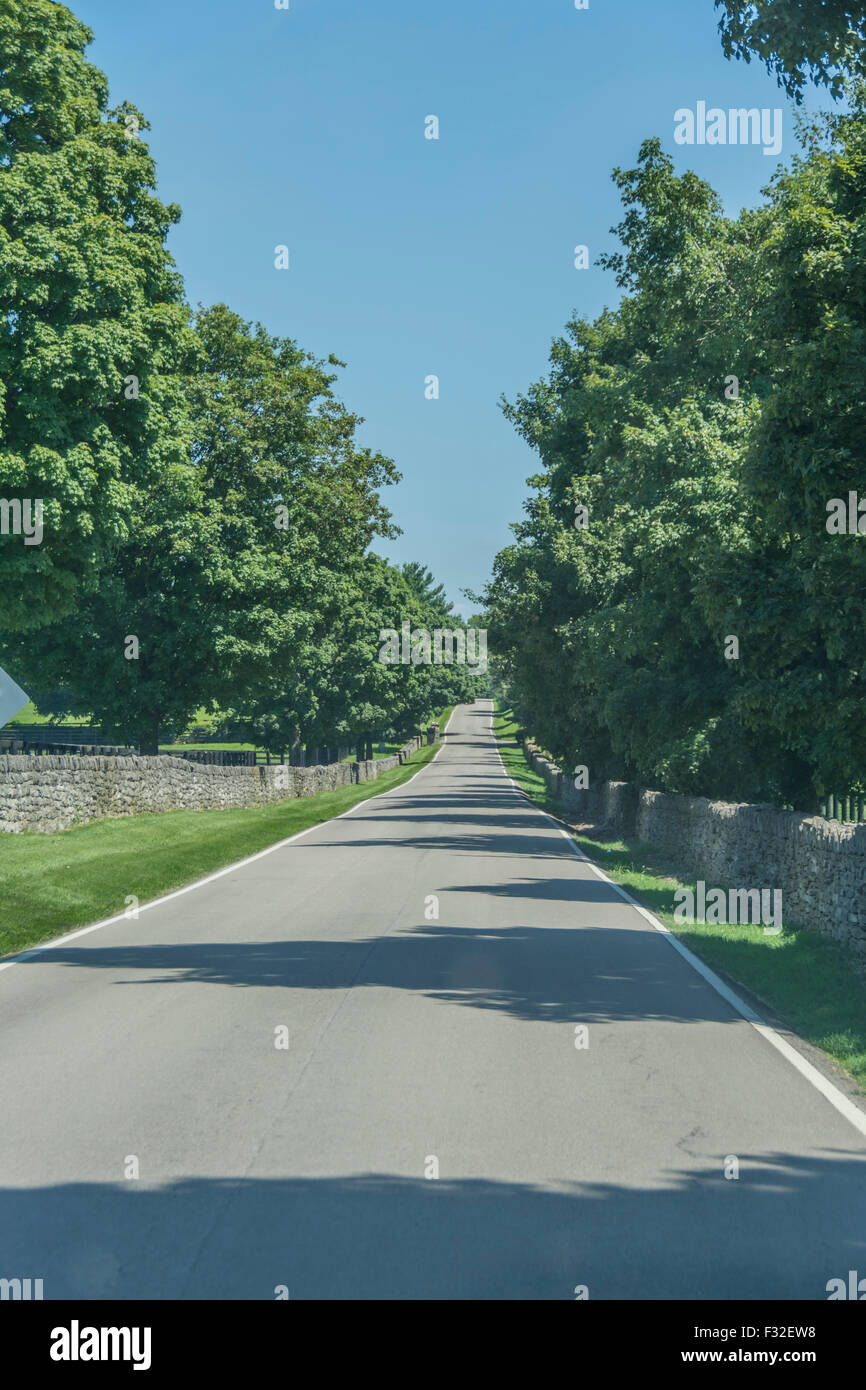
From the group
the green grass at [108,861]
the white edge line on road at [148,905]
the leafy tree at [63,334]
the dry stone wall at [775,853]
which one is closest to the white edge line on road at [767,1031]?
the dry stone wall at [775,853]

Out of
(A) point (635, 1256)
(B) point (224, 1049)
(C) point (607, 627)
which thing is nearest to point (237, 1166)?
(A) point (635, 1256)

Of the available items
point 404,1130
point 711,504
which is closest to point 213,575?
point 711,504

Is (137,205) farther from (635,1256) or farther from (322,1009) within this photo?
(635,1256)

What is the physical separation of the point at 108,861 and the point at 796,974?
13782 mm

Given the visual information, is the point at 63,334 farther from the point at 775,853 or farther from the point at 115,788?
the point at 775,853

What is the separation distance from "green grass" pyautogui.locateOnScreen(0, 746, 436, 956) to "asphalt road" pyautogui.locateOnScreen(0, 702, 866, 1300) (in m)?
2.86

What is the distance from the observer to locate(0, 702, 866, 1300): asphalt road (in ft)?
17.4

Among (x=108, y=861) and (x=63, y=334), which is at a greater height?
(x=63, y=334)

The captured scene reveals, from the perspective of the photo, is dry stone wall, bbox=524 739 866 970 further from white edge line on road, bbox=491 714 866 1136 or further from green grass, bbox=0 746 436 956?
green grass, bbox=0 746 436 956

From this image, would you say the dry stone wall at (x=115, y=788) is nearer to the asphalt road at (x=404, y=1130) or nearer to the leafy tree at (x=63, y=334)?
the leafy tree at (x=63, y=334)

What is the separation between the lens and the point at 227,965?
13.2 meters

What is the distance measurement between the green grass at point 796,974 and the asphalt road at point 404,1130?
598mm

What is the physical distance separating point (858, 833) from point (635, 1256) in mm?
9673

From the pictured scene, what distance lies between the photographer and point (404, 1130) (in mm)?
7289
